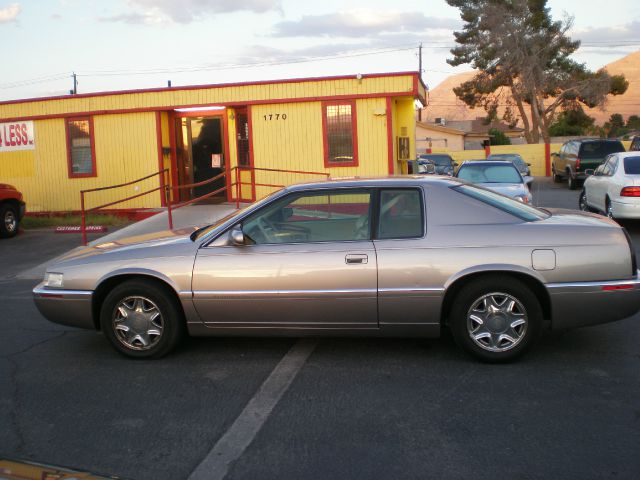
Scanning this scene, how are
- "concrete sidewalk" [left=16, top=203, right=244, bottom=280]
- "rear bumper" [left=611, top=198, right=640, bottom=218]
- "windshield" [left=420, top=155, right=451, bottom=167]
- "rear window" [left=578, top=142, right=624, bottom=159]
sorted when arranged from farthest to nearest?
"windshield" [left=420, top=155, right=451, bottom=167] → "rear window" [left=578, top=142, right=624, bottom=159] → "concrete sidewalk" [left=16, top=203, right=244, bottom=280] → "rear bumper" [left=611, top=198, right=640, bottom=218]

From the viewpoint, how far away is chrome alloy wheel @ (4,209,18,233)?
51.5ft

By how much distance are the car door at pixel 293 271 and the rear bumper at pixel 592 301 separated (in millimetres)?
1409

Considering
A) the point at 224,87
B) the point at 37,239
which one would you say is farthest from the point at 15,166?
the point at 224,87

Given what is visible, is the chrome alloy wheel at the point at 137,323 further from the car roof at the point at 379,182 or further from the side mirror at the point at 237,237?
the car roof at the point at 379,182

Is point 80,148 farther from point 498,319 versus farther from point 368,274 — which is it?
point 498,319

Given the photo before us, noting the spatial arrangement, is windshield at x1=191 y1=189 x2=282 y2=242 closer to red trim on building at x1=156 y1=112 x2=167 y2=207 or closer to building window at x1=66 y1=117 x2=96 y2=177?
red trim on building at x1=156 y1=112 x2=167 y2=207

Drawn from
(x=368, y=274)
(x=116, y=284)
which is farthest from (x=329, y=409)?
(x=116, y=284)

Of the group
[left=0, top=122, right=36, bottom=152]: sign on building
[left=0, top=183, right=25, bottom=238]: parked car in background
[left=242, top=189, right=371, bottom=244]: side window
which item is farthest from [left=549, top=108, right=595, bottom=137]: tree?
[left=242, top=189, right=371, bottom=244]: side window

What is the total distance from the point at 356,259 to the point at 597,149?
24.4m

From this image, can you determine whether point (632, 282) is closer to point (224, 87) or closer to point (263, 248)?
point (263, 248)

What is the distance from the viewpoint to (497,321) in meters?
5.69

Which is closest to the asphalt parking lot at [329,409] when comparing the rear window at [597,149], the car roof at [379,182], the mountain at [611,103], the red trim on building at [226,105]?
the car roof at [379,182]

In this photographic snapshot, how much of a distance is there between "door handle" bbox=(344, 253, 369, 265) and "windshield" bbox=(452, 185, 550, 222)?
0.97 meters

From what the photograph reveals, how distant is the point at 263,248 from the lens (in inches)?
234
